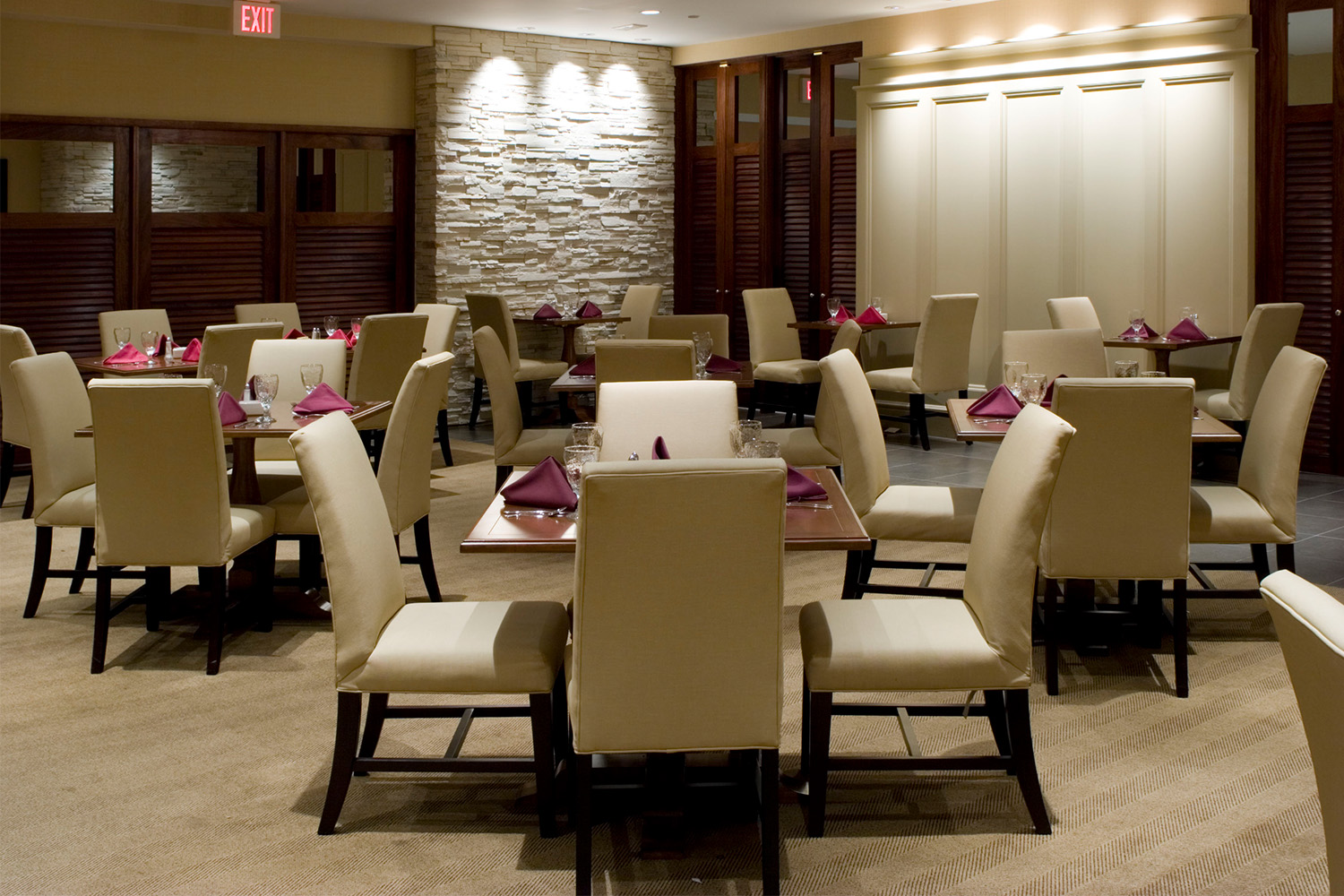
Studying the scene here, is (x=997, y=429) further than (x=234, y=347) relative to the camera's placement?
No

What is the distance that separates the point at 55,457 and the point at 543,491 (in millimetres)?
2180

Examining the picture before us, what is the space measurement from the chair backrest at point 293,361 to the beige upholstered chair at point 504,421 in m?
0.61

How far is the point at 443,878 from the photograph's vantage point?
8.77 ft

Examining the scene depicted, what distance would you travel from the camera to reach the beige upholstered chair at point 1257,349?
21.5ft

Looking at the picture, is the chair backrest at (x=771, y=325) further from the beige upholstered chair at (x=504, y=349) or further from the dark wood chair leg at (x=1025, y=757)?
the dark wood chair leg at (x=1025, y=757)

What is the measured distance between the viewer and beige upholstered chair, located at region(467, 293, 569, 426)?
27.5 feet

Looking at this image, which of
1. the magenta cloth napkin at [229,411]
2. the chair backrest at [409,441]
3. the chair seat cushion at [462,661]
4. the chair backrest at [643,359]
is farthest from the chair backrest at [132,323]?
the chair seat cushion at [462,661]

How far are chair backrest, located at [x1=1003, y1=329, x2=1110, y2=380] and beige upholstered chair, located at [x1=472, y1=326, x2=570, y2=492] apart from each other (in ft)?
6.33

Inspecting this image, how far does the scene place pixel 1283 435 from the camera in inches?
156

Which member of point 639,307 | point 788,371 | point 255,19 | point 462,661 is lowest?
point 462,661

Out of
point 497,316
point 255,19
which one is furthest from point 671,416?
point 255,19

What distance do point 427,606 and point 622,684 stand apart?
77cm

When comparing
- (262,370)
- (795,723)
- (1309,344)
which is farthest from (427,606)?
(1309,344)

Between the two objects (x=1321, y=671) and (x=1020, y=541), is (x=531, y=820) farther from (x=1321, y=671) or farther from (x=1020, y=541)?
(x=1321, y=671)
